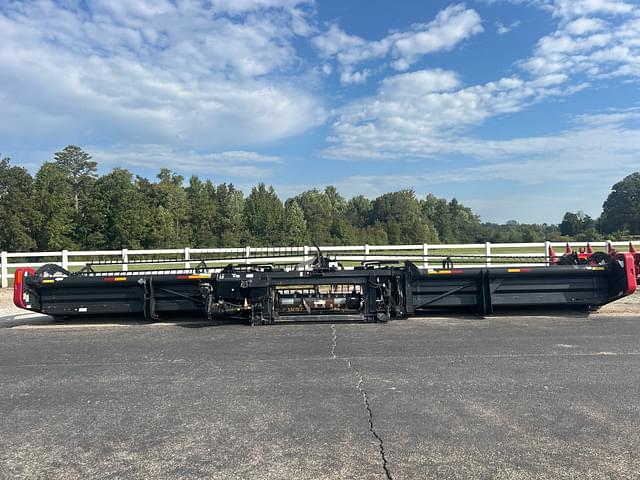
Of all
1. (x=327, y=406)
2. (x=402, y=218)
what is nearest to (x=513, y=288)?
(x=327, y=406)

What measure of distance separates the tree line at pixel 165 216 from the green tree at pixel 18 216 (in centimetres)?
8

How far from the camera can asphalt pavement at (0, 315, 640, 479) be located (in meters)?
3.44

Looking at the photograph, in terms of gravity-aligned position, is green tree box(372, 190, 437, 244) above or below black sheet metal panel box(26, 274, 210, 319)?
above

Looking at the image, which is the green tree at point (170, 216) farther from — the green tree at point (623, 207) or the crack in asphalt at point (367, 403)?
the green tree at point (623, 207)

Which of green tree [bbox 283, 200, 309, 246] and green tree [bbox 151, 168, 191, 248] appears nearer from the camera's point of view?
green tree [bbox 151, 168, 191, 248]

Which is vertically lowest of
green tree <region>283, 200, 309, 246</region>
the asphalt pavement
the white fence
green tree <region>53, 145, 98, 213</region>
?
the asphalt pavement

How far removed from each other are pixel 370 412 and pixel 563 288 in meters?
6.32

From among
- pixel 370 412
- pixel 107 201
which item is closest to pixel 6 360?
pixel 370 412

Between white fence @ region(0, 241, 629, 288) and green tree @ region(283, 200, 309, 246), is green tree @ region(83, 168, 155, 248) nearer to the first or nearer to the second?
green tree @ region(283, 200, 309, 246)

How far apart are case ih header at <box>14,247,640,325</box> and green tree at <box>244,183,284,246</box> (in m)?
54.5

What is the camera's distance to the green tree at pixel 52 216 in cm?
4791

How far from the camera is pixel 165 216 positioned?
56781 millimetres

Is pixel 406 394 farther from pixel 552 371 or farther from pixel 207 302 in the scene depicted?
pixel 207 302

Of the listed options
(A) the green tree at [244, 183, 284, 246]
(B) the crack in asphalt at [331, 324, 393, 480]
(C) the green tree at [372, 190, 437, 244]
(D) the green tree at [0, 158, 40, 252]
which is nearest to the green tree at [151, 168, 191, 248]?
(A) the green tree at [244, 183, 284, 246]
